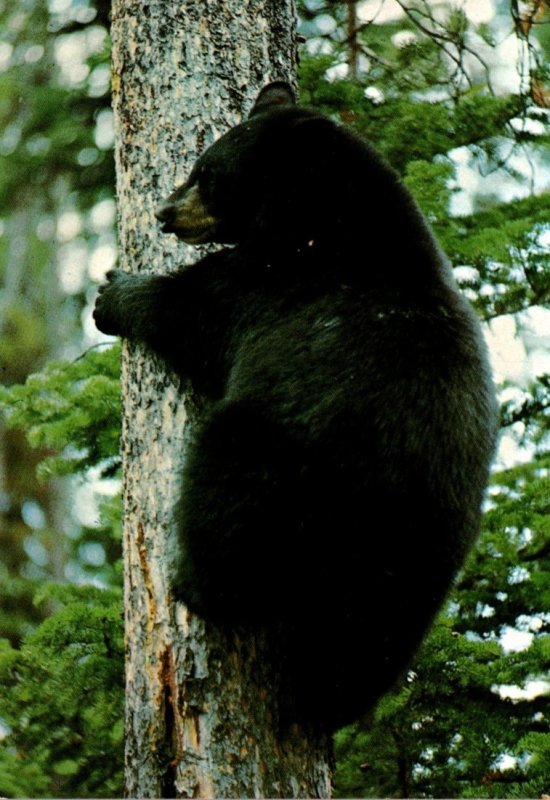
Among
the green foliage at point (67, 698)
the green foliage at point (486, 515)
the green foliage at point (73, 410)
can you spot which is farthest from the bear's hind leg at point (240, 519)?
the green foliage at point (73, 410)

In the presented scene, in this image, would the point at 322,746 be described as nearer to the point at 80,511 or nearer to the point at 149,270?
the point at 149,270

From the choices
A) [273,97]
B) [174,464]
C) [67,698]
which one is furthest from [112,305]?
[67,698]

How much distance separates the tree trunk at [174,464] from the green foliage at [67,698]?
122 cm

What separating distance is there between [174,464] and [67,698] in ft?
5.62

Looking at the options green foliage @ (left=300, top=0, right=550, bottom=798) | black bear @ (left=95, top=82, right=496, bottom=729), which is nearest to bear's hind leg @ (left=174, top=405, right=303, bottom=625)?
black bear @ (left=95, top=82, right=496, bottom=729)

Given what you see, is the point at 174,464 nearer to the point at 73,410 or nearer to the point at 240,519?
the point at 240,519

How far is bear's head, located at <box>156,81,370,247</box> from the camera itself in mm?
3582

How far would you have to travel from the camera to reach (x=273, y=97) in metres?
3.79

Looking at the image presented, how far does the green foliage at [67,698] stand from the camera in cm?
432

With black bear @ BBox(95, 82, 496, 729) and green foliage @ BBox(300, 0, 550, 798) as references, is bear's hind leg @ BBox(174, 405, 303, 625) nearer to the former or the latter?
black bear @ BBox(95, 82, 496, 729)

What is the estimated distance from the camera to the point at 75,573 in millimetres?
11656

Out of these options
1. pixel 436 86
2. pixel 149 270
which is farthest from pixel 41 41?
pixel 149 270

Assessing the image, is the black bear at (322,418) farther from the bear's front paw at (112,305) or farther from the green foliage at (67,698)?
the green foliage at (67,698)

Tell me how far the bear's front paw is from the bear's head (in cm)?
31
